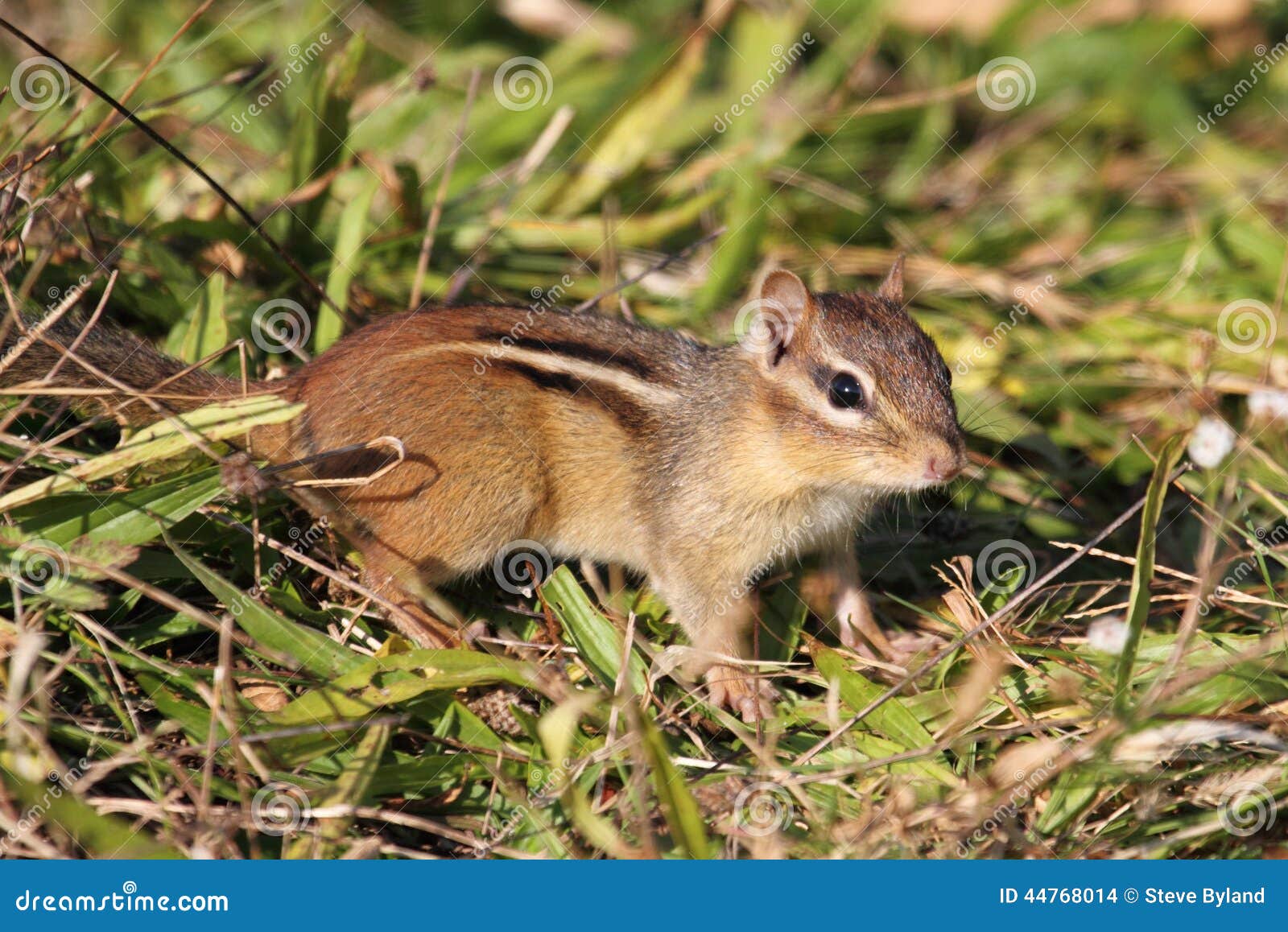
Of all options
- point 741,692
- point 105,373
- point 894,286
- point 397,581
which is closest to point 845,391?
point 894,286

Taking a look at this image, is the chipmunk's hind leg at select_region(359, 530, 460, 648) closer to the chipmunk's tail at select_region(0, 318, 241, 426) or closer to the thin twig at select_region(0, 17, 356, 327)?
the chipmunk's tail at select_region(0, 318, 241, 426)

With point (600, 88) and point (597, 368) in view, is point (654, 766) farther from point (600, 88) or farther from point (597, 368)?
point (600, 88)

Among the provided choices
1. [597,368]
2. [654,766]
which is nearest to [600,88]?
[597,368]

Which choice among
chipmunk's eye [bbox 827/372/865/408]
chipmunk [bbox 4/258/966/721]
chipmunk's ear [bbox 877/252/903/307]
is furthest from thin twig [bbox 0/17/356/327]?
chipmunk's ear [bbox 877/252/903/307]

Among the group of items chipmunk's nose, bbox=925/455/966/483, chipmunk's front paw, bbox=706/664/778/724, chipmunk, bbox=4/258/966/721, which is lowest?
chipmunk's front paw, bbox=706/664/778/724

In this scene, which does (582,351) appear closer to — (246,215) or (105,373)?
(246,215)

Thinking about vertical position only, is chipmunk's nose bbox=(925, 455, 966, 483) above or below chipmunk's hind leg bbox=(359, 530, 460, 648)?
above
